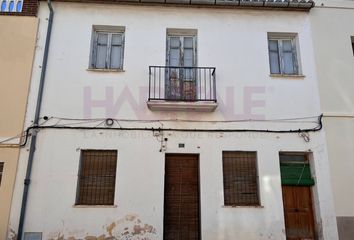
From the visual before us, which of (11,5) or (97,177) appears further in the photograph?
(11,5)

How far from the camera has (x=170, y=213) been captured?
721 cm

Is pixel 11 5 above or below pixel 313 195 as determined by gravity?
above

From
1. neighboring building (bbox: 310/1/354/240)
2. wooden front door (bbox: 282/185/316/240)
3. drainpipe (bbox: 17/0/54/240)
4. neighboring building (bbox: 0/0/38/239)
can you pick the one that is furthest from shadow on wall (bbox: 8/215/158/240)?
neighboring building (bbox: 310/1/354/240)

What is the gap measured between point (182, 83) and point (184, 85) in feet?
0.25

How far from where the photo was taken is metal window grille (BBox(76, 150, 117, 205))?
7.14 meters

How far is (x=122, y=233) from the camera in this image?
6.85 metres

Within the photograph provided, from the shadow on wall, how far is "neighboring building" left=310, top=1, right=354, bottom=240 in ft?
14.7

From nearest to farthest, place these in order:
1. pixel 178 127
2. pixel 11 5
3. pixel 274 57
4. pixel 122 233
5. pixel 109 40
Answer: pixel 122 233, pixel 178 127, pixel 11 5, pixel 109 40, pixel 274 57

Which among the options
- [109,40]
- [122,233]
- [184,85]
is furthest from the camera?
[109,40]

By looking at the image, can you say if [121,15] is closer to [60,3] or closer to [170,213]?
[60,3]

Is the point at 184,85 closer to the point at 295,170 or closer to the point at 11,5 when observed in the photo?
the point at 295,170

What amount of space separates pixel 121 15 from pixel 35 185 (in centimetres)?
487

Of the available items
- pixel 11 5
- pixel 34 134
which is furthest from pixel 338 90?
pixel 11 5

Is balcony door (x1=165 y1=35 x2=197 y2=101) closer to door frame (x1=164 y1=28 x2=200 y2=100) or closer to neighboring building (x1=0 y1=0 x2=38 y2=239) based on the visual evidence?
door frame (x1=164 y1=28 x2=200 y2=100)
